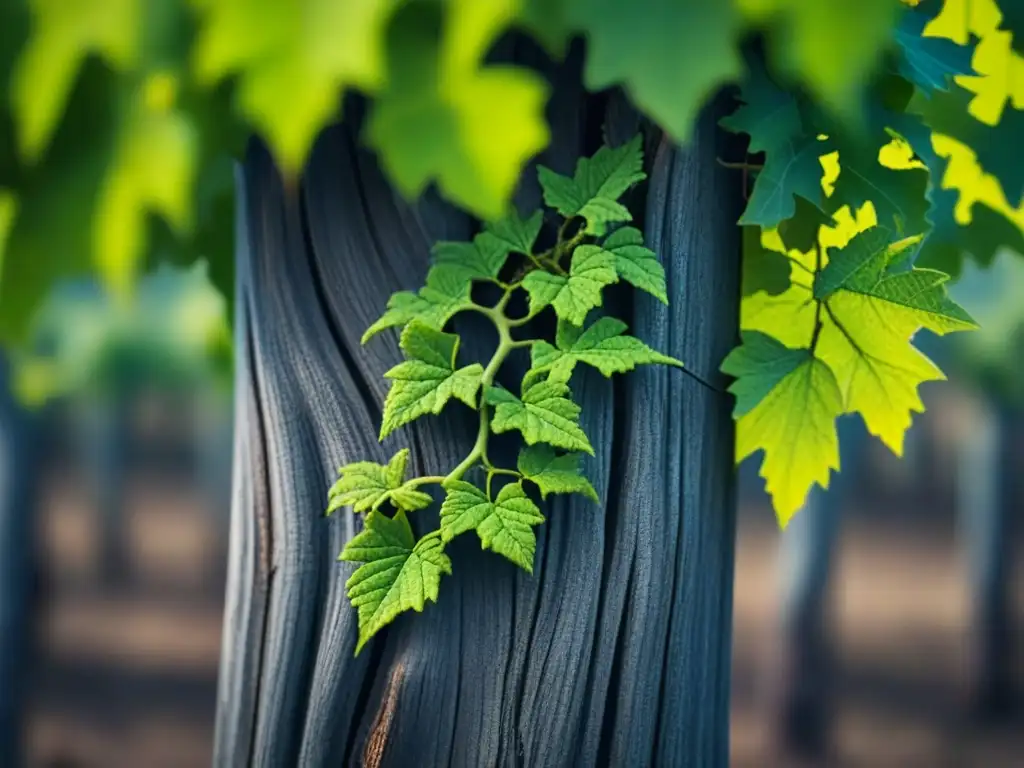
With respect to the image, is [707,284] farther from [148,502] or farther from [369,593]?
[148,502]

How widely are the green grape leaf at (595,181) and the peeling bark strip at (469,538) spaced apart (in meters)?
0.05

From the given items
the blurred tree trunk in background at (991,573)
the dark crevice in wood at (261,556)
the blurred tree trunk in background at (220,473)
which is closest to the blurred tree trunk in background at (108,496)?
the blurred tree trunk in background at (220,473)

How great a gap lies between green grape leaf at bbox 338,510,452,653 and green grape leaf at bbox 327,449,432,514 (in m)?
0.02

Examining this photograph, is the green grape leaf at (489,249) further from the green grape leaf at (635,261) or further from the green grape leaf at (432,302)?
the green grape leaf at (635,261)

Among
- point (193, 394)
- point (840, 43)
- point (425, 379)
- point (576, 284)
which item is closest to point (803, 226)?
point (576, 284)

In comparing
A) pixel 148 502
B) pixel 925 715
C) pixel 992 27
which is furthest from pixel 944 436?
pixel 992 27

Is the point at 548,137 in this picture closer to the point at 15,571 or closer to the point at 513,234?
the point at 513,234

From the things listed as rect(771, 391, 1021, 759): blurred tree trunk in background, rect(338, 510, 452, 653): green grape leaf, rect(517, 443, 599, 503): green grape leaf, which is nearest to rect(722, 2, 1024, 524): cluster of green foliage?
rect(517, 443, 599, 503): green grape leaf

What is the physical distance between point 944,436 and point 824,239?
25192 millimetres

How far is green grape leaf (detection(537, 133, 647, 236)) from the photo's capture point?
4.89 ft

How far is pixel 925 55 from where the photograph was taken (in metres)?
1.54

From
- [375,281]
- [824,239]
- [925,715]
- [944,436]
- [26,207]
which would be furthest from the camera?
[944,436]

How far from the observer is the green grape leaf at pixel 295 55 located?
2.77ft

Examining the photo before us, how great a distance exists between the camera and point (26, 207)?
1.15m
